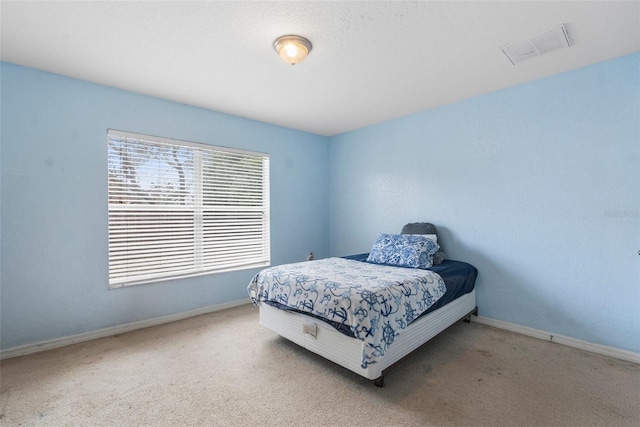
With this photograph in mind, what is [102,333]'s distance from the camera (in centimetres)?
288

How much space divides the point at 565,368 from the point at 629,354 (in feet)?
2.08

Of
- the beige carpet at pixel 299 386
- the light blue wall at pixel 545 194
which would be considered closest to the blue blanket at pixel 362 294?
the beige carpet at pixel 299 386

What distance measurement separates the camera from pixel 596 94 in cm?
255

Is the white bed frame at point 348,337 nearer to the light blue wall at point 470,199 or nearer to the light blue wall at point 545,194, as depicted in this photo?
the light blue wall at point 545,194

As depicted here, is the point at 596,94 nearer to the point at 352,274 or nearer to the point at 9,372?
the point at 352,274

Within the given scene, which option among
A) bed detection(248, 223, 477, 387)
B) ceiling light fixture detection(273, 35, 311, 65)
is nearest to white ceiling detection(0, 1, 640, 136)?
ceiling light fixture detection(273, 35, 311, 65)

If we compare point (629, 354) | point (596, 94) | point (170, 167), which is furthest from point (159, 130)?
point (629, 354)

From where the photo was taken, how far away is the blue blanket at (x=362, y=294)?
194 centimetres

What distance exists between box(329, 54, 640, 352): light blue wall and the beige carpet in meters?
0.42

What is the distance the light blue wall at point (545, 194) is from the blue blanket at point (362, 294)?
102 centimetres

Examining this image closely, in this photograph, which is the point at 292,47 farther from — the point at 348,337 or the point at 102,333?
the point at 102,333

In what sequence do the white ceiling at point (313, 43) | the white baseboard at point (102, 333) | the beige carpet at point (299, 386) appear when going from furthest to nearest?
the white baseboard at point (102, 333) → the white ceiling at point (313, 43) → the beige carpet at point (299, 386)

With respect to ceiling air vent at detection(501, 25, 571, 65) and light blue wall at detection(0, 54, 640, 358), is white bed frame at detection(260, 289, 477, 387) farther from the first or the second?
ceiling air vent at detection(501, 25, 571, 65)

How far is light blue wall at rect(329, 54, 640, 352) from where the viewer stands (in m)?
2.45
